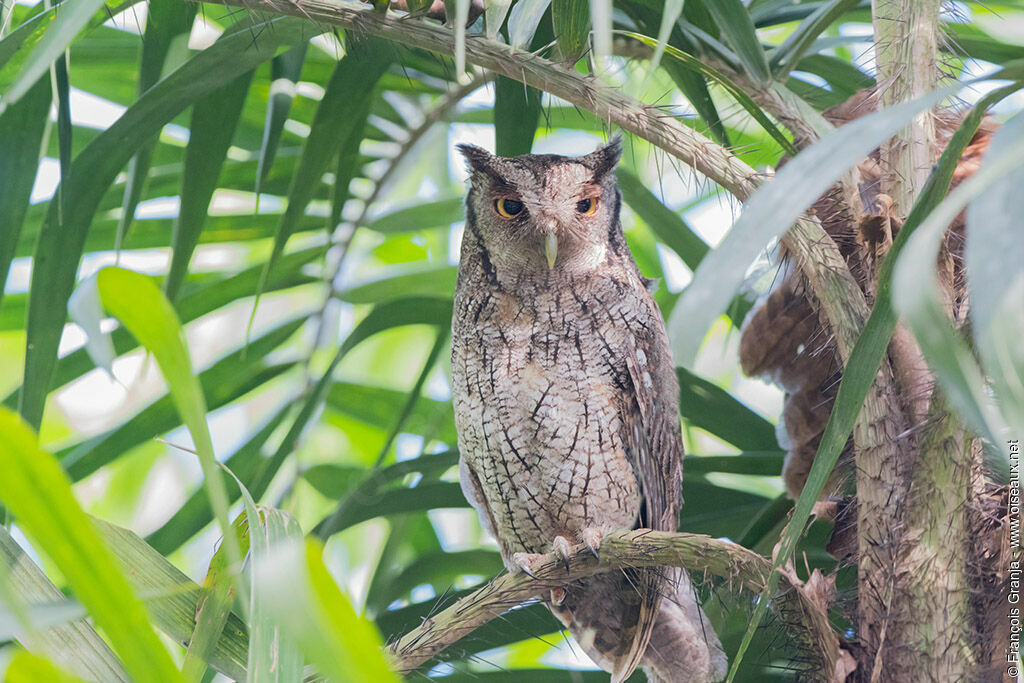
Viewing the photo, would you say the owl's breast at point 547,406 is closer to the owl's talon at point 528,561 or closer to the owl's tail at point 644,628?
the owl's tail at point 644,628

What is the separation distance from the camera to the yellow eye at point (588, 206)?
147cm

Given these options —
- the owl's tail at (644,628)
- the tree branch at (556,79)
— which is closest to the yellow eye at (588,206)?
the tree branch at (556,79)

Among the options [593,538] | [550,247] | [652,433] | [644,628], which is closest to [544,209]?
[550,247]

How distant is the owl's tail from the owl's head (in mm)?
514

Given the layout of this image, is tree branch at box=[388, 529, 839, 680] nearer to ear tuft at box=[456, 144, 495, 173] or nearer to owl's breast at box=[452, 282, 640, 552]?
owl's breast at box=[452, 282, 640, 552]

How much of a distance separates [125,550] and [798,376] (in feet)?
2.87

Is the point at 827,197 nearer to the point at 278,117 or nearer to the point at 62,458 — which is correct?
the point at 278,117

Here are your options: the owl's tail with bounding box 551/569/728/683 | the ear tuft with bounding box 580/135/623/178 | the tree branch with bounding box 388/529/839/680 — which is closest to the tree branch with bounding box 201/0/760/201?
the tree branch with bounding box 388/529/839/680

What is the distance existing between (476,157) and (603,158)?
0.69 ft

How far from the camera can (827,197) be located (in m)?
1.15

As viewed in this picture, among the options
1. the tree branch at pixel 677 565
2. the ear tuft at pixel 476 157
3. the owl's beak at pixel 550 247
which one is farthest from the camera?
the ear tuft at pixel 476 157

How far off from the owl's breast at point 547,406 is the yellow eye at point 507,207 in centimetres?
13

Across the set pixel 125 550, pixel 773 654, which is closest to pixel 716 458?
pixel 773 654

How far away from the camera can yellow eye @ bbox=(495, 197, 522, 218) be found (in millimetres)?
1461
